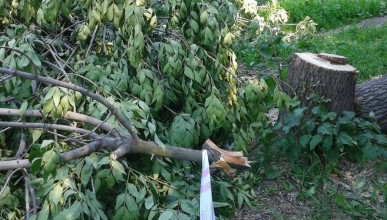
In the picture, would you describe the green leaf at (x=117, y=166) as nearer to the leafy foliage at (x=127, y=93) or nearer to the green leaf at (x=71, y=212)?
the leafy foliage at (x=127, y=93)

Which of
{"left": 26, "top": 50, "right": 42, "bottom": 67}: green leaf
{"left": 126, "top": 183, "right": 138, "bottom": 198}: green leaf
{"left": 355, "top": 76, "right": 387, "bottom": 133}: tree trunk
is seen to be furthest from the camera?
{"left": 355, "top": 76, "right": 387, "bottom": 133}: tree trunk

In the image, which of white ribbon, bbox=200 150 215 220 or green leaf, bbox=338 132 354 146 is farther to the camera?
green leaf, bbox=338 132 354 146

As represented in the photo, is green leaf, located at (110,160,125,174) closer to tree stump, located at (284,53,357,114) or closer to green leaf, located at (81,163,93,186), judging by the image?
green leaf, located at (81,163,93,186)

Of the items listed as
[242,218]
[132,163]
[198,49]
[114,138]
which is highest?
[198,49]

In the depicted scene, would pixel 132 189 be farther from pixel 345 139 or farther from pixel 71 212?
pixel 345 139

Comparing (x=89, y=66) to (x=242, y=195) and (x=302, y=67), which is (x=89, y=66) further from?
(x=302, y=67)

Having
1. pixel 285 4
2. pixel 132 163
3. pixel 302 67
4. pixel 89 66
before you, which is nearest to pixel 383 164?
pixel 302 67

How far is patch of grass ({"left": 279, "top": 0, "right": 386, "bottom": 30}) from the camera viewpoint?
29.5ft

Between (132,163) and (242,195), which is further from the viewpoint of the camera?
(242,195)

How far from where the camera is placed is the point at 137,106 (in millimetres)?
3479

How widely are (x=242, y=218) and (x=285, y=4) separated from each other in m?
Answer: 6.01

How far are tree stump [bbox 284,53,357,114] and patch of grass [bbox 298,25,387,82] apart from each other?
1.76 m

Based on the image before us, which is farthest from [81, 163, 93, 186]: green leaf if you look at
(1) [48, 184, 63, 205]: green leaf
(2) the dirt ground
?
(2) the dirt ground

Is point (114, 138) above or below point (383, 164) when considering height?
above
